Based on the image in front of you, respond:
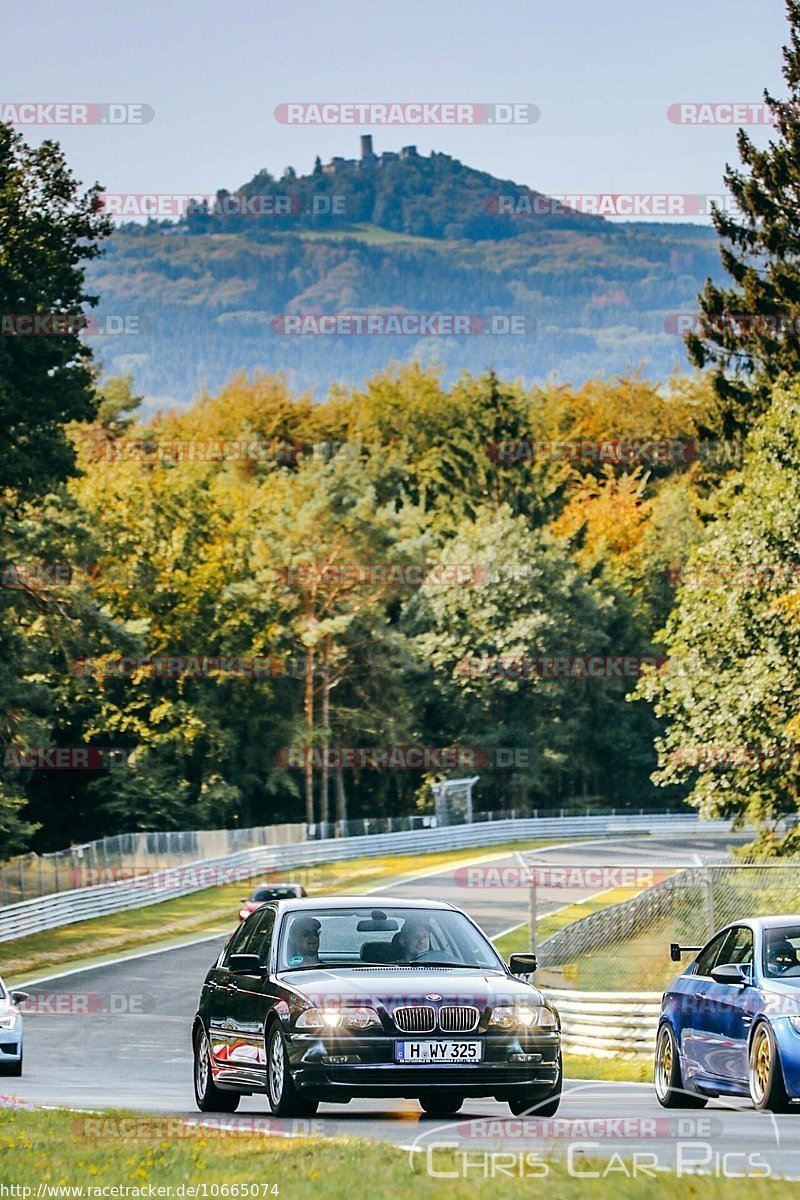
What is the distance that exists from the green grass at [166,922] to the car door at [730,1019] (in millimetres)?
28971

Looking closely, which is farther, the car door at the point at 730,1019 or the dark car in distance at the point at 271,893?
the dark car in distance at the point at 271,893

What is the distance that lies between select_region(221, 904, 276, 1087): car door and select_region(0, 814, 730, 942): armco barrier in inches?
1285

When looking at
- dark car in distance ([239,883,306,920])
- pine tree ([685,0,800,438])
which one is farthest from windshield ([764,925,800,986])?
pine tree ([685,0,800,438])

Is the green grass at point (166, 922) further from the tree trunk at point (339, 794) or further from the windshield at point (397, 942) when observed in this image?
the windshield at point (397, 942)

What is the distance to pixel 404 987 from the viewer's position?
12773 millimetres

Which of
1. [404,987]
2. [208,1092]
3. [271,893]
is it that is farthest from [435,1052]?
[271,893]

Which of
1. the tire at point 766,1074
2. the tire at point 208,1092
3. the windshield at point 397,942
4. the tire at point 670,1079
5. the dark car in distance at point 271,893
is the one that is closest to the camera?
the tire at point 766,1074

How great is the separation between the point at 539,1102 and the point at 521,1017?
2.47ft

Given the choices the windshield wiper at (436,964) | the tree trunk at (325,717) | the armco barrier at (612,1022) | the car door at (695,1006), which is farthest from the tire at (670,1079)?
the tree trunk at (325,717)

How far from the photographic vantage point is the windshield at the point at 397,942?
13570mm

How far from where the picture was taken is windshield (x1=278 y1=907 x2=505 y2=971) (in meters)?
13.6

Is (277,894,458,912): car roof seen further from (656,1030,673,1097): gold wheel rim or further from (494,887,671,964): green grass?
(494,887,671,964): green grass

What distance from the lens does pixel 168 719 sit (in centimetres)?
7850

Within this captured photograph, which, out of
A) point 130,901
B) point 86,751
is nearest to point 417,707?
point 86,751
